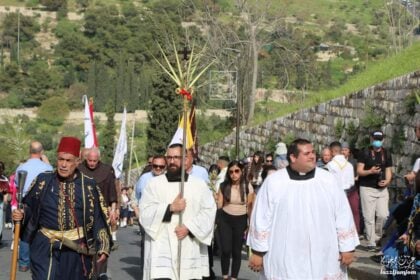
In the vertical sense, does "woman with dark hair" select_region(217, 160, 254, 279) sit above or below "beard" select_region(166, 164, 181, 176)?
below

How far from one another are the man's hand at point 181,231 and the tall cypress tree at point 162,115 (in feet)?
175

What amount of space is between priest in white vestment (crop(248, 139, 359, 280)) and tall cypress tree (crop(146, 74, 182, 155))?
54.7 metres

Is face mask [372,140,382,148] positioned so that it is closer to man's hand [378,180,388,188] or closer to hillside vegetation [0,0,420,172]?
man's hand [378,180,388,188]

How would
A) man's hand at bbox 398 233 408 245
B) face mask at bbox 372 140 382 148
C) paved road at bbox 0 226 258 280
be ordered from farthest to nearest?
face mask at bbox 372 140 382 148
paved road at bbox 0 226 258 280
man's hand at bbox 398 233 408 245

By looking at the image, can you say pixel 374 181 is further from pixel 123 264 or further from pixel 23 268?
pixel 23 268

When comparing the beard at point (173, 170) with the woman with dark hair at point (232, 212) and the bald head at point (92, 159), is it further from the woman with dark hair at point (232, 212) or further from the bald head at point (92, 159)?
the woman with dark hair at point (232, 212)

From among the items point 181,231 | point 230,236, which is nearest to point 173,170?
point 181,231

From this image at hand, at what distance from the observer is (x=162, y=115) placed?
64.5m

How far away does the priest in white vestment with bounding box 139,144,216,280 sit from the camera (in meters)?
9.50

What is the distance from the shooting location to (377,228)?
1647cm

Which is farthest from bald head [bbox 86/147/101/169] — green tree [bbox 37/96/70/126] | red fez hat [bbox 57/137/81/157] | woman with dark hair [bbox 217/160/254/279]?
green tree [bbox 37/96/70/126]

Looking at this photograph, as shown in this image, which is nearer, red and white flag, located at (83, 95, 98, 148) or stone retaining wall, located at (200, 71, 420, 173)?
red and white flag, located at (83, 95, 98, 148)

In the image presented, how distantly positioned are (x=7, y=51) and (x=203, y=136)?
5395 inches

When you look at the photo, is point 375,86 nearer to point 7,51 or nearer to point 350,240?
point 350,240
